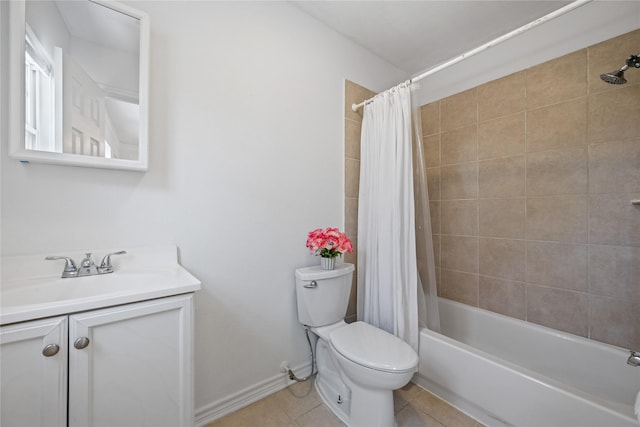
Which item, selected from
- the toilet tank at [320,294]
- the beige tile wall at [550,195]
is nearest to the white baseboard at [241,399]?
the toilet tank at [320,294]

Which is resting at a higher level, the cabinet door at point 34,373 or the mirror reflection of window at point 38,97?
the mirror reflection of window at point 38,97

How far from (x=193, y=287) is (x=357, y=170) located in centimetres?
147

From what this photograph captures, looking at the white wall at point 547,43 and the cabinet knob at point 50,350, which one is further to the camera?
the white wall at point 547,43

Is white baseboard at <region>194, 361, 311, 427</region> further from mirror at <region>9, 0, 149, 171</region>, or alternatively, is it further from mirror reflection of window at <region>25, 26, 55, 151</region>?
mirror reflection of window at <region>25, 26, 55, 151</region>

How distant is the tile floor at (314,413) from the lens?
1.31 meters

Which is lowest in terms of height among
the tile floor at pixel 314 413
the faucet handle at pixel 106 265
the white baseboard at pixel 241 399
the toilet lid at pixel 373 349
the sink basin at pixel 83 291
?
the tile floor at pixel 314 413

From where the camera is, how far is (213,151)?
133 centimetres

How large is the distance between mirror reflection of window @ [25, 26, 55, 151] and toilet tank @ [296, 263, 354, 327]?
1277 mm

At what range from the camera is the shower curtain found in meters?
1.56

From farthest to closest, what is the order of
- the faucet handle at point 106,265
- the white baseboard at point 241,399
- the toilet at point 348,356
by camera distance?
the white baseboard at point 241,399
the toilet at point 348,356
the faucet handle at point 106,265

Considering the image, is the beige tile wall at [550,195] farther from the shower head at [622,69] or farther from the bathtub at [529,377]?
the shower head at [622,69]

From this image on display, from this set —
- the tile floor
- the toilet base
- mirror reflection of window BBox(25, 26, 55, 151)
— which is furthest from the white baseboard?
mirror reflection of window BBox(25, 26, 55, 151)

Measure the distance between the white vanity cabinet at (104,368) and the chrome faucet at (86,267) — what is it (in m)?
0.37

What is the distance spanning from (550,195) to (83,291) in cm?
246
